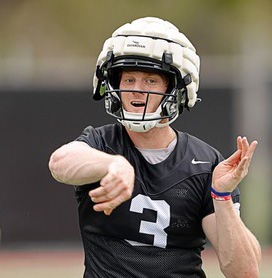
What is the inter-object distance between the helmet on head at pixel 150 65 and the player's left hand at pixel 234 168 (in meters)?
0.41

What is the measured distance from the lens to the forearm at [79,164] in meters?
4.96

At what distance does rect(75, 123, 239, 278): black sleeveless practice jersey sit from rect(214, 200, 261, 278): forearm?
0.18 metres

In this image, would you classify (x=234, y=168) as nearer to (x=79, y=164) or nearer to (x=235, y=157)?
(x=235, y=157)

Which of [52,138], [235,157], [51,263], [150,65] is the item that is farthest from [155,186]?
[52,138]

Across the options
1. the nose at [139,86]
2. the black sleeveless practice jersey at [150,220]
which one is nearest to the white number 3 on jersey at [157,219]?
the black sleeveless practice jersey at [150,220]

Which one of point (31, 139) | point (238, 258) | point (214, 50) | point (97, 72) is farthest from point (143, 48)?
point (214, 50)

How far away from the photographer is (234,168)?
5418 mm

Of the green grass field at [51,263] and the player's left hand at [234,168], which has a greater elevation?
the player's left hand at [234,168]

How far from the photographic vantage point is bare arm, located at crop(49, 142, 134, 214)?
4676mm

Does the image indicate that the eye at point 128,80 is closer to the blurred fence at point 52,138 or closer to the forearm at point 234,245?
the forearm at point 234,245

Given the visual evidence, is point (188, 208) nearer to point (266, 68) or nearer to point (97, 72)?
point (97, 72)

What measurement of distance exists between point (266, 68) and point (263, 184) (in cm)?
165

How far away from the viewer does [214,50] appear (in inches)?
949

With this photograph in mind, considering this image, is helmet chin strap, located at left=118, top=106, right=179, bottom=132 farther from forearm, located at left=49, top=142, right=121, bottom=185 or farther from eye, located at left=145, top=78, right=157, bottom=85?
forearm, located at left=49, top=142, right=121, bottom=185
